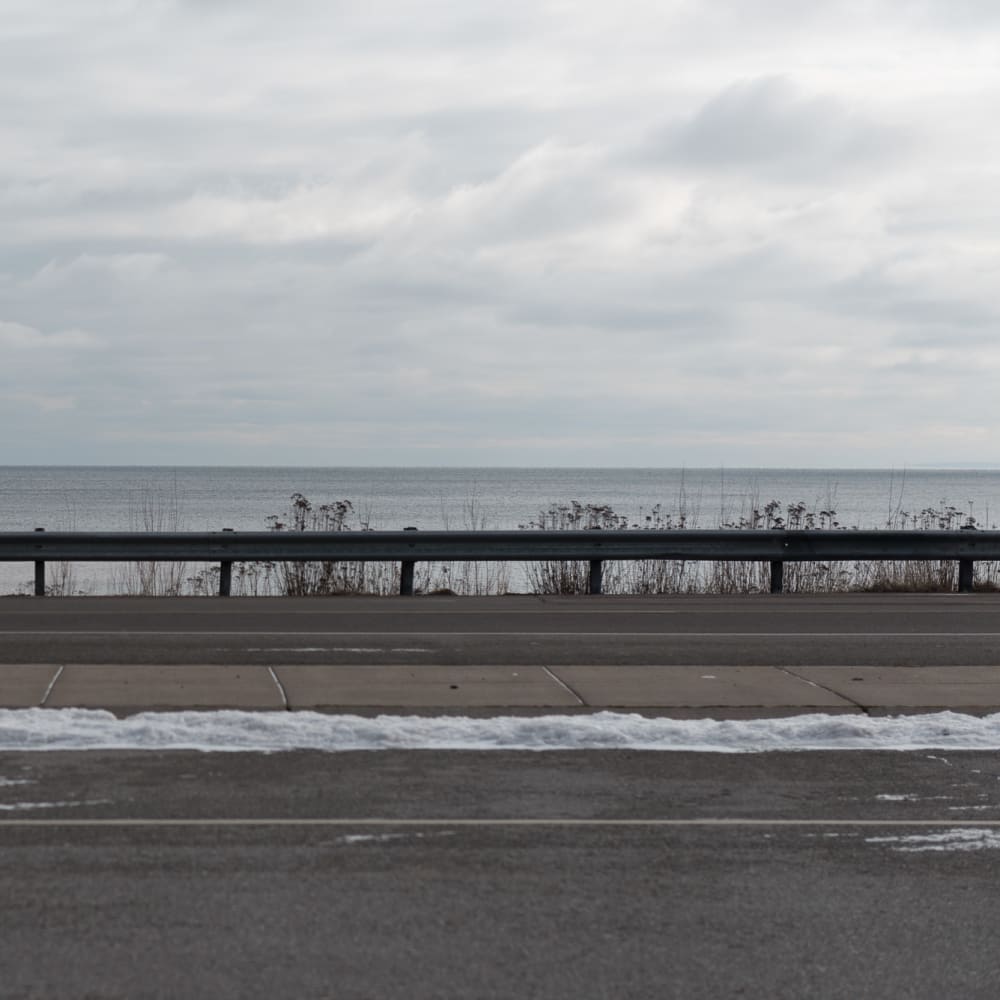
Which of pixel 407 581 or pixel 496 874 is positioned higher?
pixel 407 581

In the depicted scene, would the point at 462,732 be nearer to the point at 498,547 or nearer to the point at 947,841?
the point at 947,841

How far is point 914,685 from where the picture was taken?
11062mm

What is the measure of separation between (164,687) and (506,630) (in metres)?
4.89

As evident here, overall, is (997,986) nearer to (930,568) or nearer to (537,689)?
(537,689)

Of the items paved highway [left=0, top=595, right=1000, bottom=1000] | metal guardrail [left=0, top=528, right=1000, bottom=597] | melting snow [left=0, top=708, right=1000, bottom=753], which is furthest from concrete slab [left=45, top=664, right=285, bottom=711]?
metal guardrail [left=0, top=528, right=1000, bottom=597]

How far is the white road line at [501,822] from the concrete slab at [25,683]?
10.4ft

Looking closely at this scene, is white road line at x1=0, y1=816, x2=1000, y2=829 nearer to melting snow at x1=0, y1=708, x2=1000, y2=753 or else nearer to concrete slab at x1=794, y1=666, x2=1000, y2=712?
melting snow at x1=0, y1=708, x2=1000, y2=753

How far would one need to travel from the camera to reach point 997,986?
4.72 m

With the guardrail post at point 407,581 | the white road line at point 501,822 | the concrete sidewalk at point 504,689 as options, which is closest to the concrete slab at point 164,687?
the concrete sidewalk at point 504,689

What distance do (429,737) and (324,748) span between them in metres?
0.68

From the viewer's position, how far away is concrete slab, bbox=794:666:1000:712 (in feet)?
33.9

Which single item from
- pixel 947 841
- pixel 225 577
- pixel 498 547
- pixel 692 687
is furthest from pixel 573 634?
pixel 947 841

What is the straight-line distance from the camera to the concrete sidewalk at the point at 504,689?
977 centimetres

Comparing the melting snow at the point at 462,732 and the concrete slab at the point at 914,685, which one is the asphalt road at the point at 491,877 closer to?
the melting snow at the point at 462,732
